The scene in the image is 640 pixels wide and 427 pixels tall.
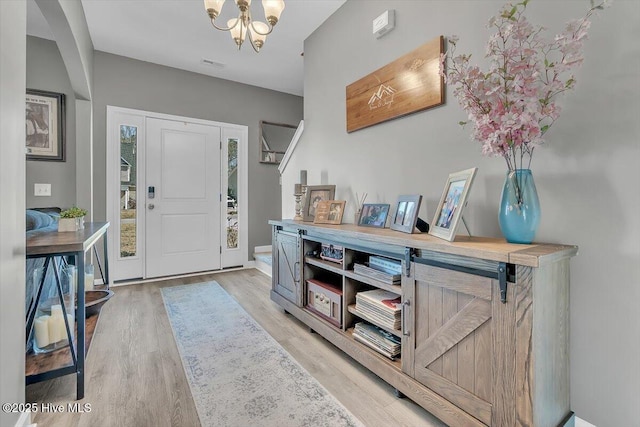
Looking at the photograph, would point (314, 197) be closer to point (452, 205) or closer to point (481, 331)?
point (452, 205)

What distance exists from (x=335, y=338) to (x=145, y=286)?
9.15ft

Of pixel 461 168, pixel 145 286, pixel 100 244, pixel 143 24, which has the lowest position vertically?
pixel 145 286

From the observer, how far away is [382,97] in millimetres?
2348

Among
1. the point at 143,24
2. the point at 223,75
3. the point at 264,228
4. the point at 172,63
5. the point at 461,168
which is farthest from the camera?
the point at 264,228

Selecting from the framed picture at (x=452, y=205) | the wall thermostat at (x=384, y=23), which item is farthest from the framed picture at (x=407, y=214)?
the wall thermostat at (x=384, y=23)

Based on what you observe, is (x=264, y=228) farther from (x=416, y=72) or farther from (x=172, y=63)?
(x=416, y=72)

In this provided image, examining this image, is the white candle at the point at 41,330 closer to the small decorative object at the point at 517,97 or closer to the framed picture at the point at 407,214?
the framed picture at the point at 407,214

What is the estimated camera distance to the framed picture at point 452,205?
1403mm

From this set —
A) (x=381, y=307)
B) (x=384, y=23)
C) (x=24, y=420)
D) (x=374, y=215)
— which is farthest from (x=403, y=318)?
(x=384, y=23)

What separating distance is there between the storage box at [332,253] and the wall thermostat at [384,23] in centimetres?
168

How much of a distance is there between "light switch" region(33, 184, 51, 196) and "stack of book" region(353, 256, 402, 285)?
3.56 metres

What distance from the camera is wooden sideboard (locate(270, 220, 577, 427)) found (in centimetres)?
110

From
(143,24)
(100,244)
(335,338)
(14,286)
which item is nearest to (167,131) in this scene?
(143,24)

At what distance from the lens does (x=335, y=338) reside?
6.78ft
